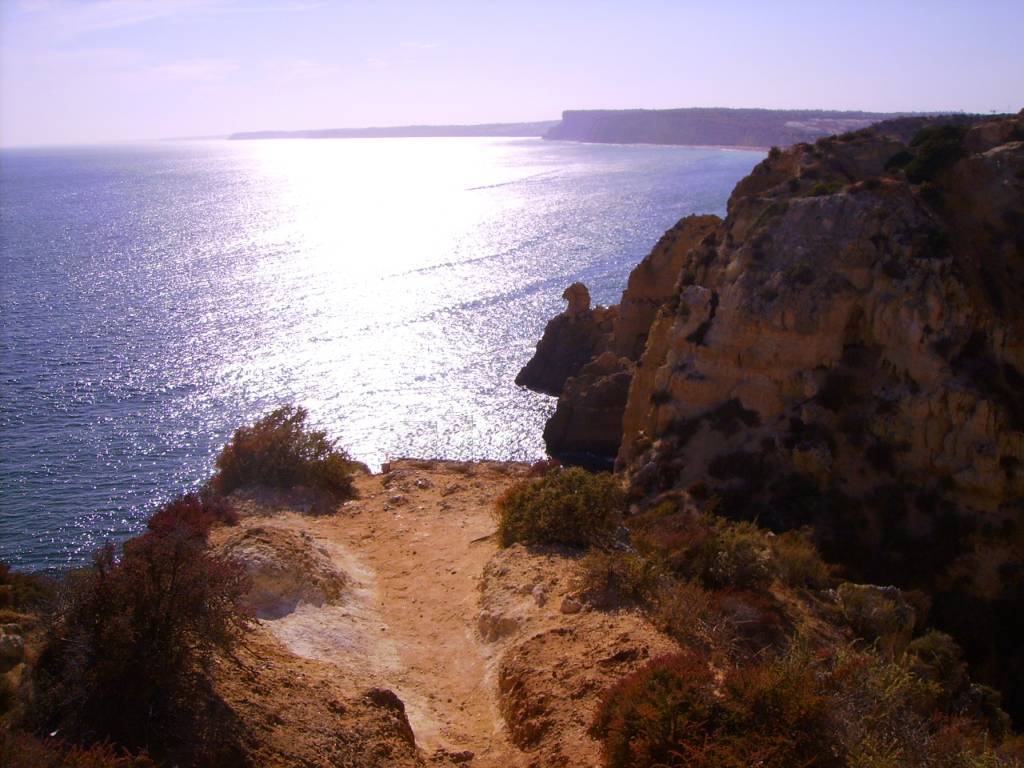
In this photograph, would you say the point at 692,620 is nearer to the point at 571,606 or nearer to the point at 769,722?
the point at 571,606

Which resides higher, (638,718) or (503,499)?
(638,718)

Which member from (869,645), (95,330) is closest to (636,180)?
(95,330)

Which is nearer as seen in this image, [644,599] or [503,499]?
[644,599]


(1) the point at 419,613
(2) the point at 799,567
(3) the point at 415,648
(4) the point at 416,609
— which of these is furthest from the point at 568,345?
(3) the point at 415,648

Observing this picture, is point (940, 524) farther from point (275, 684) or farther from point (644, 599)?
point (275, 684)

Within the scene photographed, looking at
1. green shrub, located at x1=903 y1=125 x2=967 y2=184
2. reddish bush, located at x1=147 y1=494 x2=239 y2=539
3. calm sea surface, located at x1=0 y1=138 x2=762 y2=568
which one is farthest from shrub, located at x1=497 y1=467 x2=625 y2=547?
green shrub, located at x1=903 y1=125 x2=967 y2=184

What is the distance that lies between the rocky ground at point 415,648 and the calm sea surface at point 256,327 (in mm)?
15790

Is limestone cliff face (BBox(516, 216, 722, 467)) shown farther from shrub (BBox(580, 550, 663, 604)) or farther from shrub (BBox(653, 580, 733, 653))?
shrub (BBox(653, 580, 733, 653))

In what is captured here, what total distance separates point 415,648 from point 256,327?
45.3 m

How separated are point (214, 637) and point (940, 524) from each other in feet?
61.1

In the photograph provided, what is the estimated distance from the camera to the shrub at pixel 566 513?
48.4 ft

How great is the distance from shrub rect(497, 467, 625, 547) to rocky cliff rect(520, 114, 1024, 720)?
7.38m

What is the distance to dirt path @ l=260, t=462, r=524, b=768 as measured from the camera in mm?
10195

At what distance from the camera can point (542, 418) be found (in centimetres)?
4338
